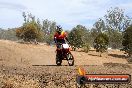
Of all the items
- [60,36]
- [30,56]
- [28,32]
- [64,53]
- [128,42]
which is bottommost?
[30,56]

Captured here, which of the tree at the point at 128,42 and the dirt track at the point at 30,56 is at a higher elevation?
the tree at the point at 128,42

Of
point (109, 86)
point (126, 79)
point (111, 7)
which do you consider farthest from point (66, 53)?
point (111, 7)

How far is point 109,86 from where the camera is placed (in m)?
11.0

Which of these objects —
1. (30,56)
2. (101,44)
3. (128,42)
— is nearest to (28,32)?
(101,44)

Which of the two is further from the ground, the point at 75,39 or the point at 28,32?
the point at 28,32

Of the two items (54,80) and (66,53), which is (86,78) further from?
(66,53)

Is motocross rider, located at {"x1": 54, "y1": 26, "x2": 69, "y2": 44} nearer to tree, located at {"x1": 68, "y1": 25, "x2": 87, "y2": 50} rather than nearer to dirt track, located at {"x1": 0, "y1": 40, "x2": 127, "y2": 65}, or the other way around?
dirt track, located at {"x1": 0, "y1": 40, "x2": 127, "y2": 65}

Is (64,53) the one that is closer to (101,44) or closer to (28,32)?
(101,44)

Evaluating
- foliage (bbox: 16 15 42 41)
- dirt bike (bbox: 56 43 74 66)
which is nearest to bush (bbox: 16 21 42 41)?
foliage (bbox: 16 15 42 41)

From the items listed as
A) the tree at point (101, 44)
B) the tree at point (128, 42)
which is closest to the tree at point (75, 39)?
the tree at point (101, 44)

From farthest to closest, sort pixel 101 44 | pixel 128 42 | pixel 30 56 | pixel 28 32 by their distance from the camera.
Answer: pixel 28 32
pixel 128 42
pixel 101 44
pixel 30 56

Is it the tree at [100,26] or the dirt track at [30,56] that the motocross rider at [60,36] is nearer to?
the dirt track at [30,56]

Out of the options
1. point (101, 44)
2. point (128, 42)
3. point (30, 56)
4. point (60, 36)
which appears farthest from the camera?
point (128, 42)

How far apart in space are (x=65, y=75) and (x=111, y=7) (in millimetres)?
97814
